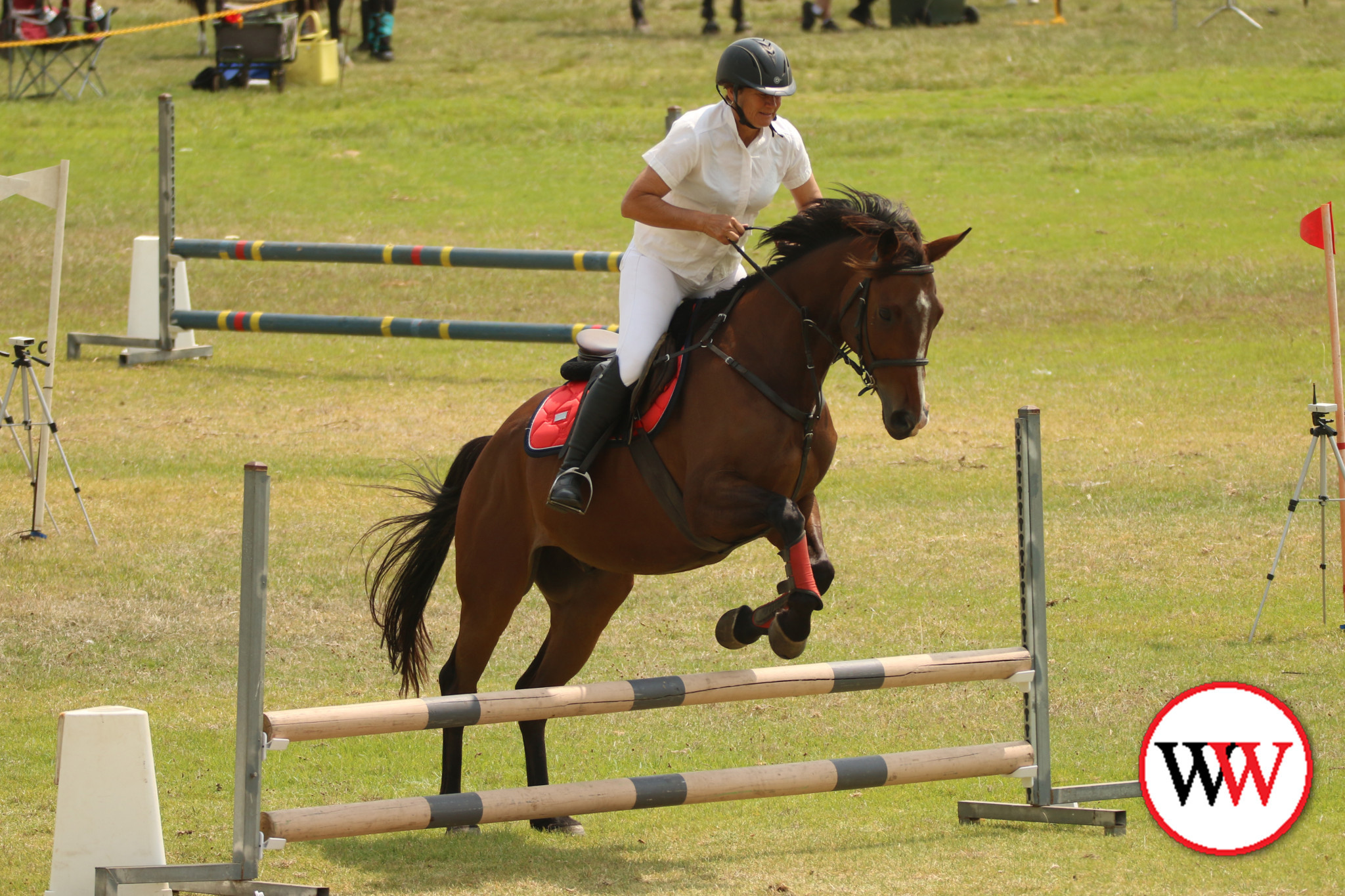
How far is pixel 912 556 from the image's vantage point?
344 inches

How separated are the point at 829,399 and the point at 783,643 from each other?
7760 mm

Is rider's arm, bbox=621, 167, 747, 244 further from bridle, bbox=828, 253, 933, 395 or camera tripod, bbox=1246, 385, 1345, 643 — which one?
camera tripod, bbox=1246, 385, 1345, 643

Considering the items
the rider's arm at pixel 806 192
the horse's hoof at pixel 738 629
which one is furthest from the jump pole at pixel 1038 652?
the rider's arm at pixel 806 192

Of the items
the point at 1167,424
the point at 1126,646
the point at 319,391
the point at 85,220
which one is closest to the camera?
the point at 1126,646

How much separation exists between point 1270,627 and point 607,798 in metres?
4.24

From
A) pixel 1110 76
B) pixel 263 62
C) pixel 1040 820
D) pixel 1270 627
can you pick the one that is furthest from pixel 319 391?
pixel 1110 76

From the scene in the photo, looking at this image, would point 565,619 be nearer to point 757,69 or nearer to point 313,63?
point 757,69

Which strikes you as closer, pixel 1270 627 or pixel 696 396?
pixel 696 396

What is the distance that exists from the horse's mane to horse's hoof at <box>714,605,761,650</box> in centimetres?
114

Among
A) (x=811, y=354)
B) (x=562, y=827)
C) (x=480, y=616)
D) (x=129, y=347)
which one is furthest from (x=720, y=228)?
(x=129, y=347)

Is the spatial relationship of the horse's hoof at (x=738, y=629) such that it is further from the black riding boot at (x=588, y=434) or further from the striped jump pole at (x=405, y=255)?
the striped jump pole at (x=405, y=255)

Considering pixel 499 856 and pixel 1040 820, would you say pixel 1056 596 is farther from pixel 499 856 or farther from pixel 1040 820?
pixel 499 856

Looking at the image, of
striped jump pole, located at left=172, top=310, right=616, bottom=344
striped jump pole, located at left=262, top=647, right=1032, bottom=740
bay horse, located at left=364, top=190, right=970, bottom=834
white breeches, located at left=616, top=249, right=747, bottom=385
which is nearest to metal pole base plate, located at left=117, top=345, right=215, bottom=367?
striped jump pole, located at left=172, top=310, right=616, bottom=344

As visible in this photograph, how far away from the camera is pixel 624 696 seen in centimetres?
448
